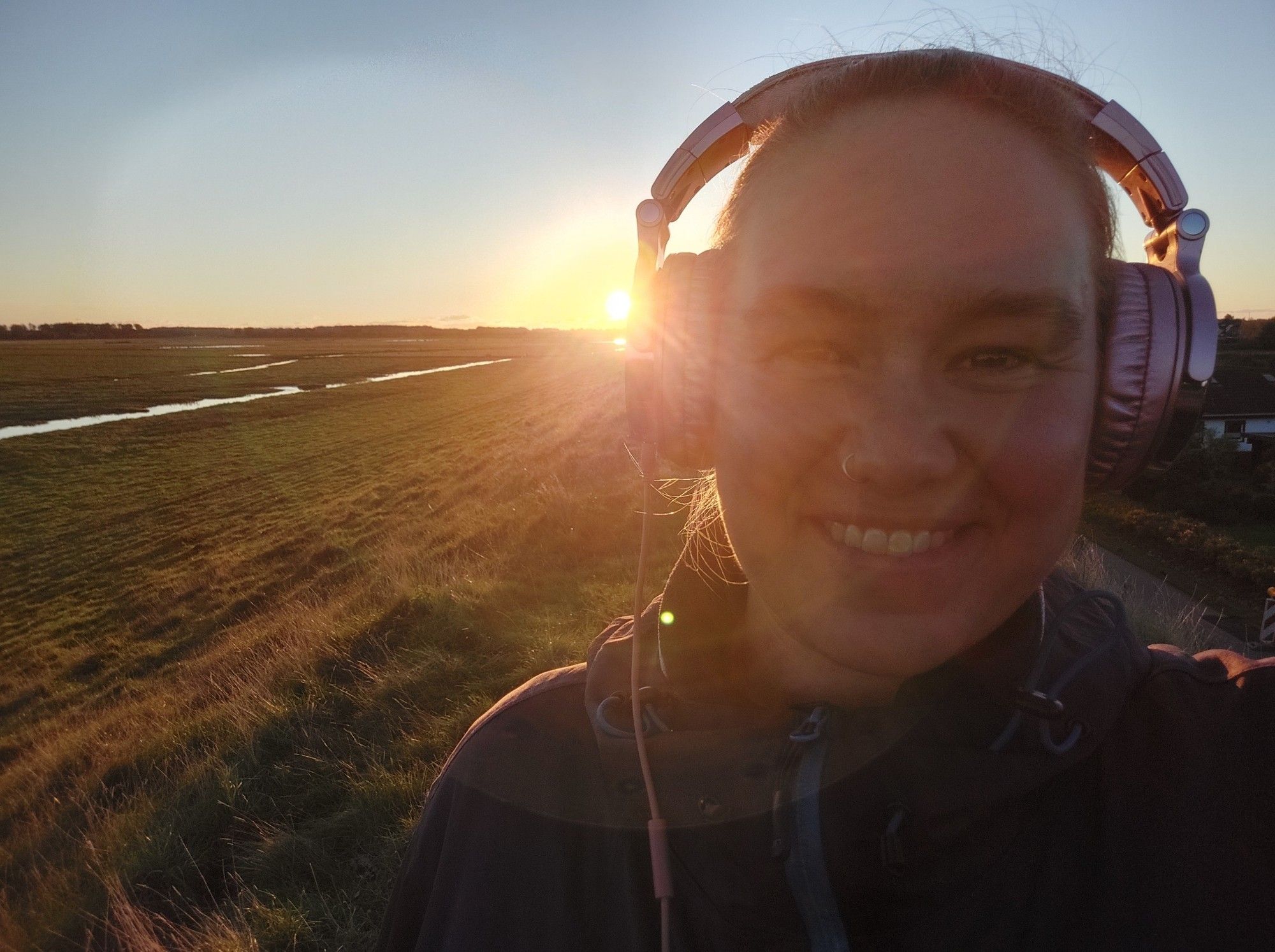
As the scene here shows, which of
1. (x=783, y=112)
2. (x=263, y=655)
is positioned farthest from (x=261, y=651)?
(x=783, y=112)

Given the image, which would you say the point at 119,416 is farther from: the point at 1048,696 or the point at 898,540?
the point at 1048,696

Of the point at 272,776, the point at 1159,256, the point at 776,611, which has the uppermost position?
the point at 1159,256

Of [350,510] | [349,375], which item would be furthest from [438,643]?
[349,375]

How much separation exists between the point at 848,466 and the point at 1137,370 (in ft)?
2.12

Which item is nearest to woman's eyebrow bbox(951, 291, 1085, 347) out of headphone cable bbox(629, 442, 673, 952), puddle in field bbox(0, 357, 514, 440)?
headphone cable bbox(629, 442, 673, 952)

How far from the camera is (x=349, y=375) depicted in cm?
7362

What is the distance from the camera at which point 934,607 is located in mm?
1104

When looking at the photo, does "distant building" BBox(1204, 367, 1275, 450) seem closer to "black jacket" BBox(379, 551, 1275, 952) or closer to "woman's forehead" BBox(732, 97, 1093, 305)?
"black jacket" BBox(379, 551, 1275, 952)

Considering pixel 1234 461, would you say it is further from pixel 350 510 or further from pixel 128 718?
pixel 128 718

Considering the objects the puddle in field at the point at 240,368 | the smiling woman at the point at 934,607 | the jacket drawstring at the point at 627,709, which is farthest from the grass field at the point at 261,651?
the puddle in field at the point at 240,368

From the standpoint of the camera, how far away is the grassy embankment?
4418 millimetres

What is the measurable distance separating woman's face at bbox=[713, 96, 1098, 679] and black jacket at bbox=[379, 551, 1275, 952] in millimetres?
157

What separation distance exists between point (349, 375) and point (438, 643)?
2892 inches

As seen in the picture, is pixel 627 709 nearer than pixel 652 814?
No
